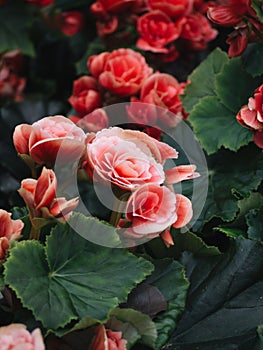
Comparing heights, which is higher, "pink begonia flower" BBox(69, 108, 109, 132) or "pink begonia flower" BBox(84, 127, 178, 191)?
"pink begonia flower" BBox(84, 127, 178, 191)

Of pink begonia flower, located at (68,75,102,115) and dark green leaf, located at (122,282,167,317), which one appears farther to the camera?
pink begonia flower, located at (68,75,102,115)

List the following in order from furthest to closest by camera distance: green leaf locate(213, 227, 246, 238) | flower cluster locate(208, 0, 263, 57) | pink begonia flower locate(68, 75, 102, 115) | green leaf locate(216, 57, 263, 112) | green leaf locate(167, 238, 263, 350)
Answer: pink begonia flower locate(68, 75, 102, 115) < green leaf locate(216, 57, 263, 112) < flower cluster locate(208, 0, 263, 57) < green leaf locate(213, 227, 246, 238) < green leaf locate(167, 238, 263, 350)

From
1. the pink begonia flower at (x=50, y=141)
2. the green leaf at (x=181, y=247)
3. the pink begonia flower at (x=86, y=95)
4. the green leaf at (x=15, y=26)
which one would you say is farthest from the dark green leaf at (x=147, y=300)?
the green leaf at (x=15, y=26)

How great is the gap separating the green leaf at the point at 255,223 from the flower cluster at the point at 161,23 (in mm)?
569

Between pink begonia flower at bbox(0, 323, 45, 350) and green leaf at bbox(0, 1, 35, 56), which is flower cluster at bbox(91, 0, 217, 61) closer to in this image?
green leaf at bbox(0, 1, 35, 56)

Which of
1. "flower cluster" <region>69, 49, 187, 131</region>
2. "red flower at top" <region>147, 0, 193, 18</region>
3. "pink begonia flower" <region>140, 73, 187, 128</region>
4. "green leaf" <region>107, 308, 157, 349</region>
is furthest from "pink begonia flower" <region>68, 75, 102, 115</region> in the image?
"green leaf" <region>107, 308, 157, 349</region>

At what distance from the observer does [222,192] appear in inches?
53.5

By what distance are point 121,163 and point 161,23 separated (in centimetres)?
75

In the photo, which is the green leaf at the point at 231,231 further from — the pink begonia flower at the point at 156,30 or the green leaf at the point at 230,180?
the pink begonia flower at the point at 156,30

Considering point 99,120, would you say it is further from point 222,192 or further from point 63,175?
point 63,175

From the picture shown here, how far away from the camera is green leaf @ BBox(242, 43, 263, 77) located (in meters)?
1.38

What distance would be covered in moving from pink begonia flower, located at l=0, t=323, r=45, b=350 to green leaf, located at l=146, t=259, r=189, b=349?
0.21 m

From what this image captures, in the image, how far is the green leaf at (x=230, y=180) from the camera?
1.31m

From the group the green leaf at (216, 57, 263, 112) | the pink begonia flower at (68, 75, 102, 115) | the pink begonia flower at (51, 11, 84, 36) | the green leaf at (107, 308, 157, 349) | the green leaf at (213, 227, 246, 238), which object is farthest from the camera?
the pink begonia flower at (51, 11, 84, 36)
